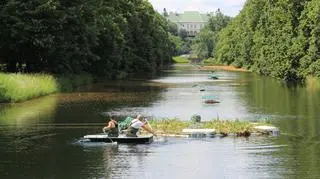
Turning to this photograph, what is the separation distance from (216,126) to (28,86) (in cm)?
2518

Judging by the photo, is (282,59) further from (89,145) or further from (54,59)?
(89,145)

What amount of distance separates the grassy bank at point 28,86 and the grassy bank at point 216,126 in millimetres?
18568

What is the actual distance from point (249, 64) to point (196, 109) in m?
98.1

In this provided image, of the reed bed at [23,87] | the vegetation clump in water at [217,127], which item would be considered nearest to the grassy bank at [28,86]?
the reed bed at [23,87]

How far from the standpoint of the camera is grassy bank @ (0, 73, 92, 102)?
50.0 metres

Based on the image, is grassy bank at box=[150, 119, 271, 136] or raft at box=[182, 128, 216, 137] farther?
grassy bank at box=[150, 119, 271, 136]

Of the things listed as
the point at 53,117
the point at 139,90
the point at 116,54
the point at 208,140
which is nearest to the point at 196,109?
the point at 53,117

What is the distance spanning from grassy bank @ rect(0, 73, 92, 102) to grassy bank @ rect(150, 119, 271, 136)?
18568mm

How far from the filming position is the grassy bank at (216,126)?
3234cm

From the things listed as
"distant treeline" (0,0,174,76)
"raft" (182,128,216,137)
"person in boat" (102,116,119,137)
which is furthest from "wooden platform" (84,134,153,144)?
"distant treeline" (0,0,174,76)

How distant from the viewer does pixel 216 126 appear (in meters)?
33.5

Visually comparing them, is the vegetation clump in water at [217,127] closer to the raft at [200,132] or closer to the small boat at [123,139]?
the raft at [200,132]

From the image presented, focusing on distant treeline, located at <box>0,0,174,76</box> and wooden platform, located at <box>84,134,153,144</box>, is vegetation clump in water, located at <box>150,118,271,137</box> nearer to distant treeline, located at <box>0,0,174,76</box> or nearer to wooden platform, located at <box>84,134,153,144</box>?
wooden platform, located at <box>84,134,153,144</box>

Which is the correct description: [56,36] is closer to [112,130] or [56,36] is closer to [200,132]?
[200,132]
